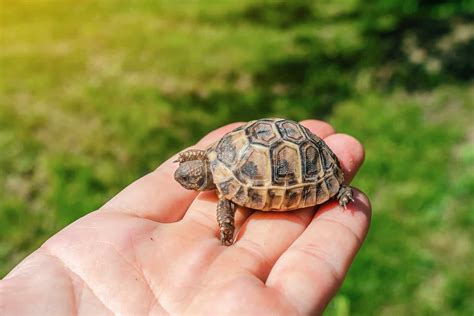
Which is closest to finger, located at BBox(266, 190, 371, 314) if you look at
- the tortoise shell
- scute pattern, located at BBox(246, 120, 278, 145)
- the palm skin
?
the palm skin

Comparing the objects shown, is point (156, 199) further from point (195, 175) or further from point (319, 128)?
point (319, 128)

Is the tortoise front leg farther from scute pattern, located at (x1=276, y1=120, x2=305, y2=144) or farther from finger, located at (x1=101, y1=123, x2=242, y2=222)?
finger, located at (x1=101, y1=123, x2=242, y2=222)

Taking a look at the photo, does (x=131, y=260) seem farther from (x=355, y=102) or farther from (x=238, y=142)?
(x=355, y=102)

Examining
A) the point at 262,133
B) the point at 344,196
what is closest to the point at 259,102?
the point at 262,133

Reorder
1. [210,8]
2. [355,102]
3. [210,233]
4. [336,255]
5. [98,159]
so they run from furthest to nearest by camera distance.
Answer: [210,8] < [355,102] < [98,159] < [210,233] < [336,255]

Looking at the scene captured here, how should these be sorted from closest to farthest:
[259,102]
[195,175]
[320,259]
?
[320,259] → [195,175] → [259,102]

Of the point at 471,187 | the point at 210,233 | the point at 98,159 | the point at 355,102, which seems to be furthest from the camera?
the point at 355,102

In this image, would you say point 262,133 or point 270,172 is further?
point 262,133

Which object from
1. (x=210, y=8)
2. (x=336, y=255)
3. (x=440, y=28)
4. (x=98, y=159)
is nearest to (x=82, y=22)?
(x=210, y=8)
